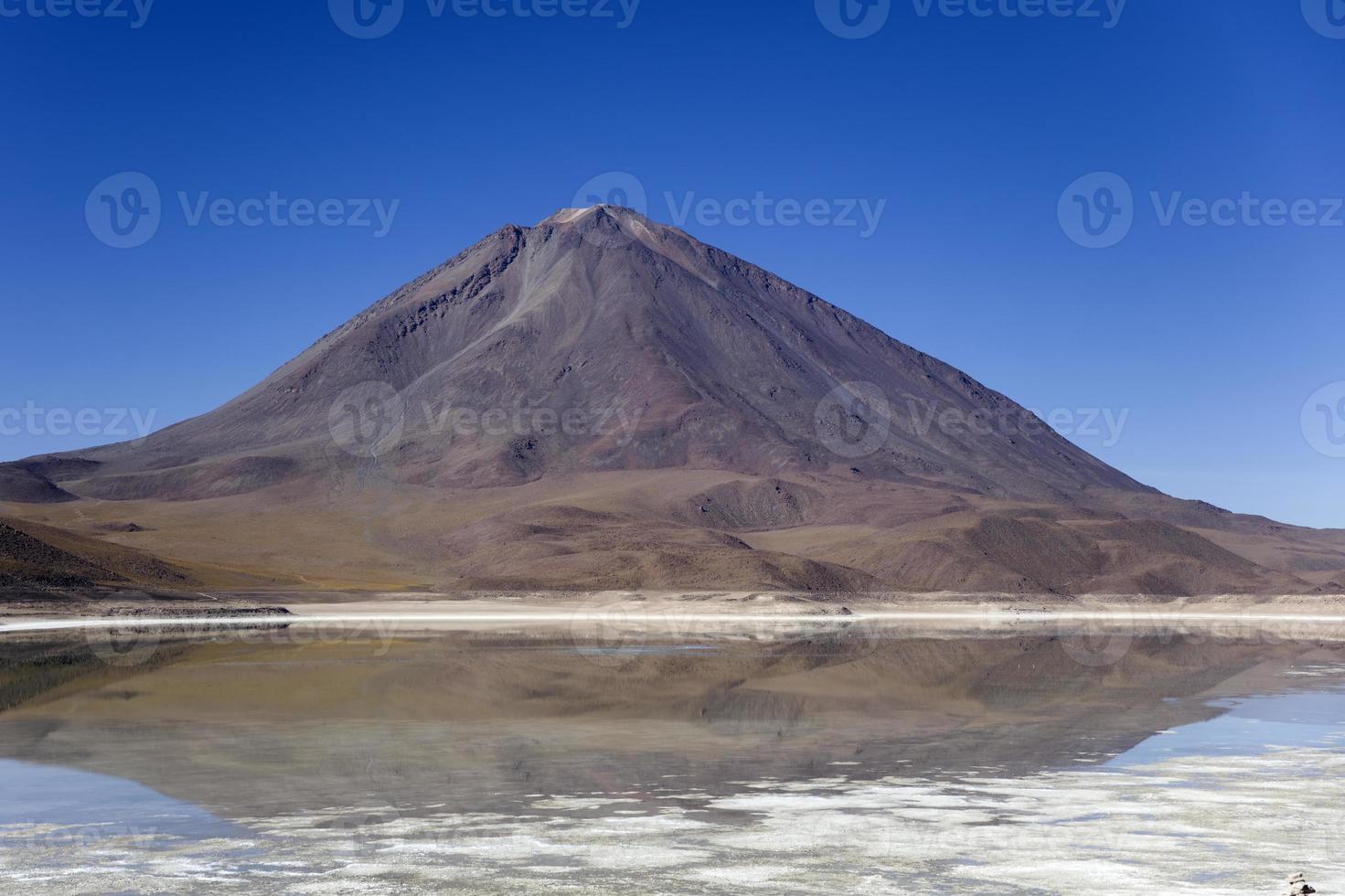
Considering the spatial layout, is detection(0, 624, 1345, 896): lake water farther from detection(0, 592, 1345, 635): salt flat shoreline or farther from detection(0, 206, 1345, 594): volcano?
detection(0, 206, 1345, 594): volcano

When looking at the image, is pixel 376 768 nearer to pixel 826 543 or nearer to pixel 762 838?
pixel 762 838

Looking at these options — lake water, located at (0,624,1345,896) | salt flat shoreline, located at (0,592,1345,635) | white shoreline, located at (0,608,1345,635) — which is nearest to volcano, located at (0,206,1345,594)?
salt flat shoreline, located at (0,592,1345,635)

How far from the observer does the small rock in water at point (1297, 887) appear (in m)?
11.3

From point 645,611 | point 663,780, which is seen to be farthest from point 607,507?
point 663,780

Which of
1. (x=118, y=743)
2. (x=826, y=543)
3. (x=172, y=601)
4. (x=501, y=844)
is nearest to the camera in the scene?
(x=501, y=844)

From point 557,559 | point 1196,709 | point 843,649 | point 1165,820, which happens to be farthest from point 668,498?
point 1165,820

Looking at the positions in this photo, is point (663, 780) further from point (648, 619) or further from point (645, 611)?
point (645, 611)

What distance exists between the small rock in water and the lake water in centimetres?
36

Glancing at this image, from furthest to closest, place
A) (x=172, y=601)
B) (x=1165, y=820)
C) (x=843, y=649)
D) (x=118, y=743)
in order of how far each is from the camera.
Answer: (x=172, y=601)
(x=843, y=649)
(x=118, y=743)
(x=1165, y=820)

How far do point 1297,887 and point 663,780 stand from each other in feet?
29.4

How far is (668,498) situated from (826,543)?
26.3m

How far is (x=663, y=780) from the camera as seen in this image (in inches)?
723

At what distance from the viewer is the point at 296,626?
195 feet

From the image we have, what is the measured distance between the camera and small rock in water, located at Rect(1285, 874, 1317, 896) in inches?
447
